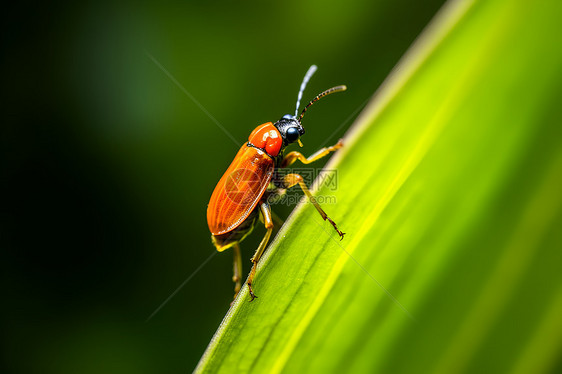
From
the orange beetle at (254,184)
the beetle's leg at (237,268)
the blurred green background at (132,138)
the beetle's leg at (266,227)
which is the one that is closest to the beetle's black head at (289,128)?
the orange beetle at (254,184)

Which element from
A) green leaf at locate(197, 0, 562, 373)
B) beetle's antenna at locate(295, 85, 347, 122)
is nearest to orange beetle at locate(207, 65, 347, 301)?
beetle's antenna at locate(295, 85, 347, 122)

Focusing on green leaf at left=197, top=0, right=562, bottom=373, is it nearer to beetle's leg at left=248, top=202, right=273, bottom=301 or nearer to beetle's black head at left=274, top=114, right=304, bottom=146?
beetle's leg at left=248, top=202, right=273, bottom=301

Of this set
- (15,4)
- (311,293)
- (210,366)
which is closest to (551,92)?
(311,293)

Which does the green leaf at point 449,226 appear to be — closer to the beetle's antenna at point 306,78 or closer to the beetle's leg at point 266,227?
the beetle's leg at point 266,227

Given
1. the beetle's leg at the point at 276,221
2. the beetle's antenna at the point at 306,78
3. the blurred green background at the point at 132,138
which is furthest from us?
the beetle's leg at the point at 276,221

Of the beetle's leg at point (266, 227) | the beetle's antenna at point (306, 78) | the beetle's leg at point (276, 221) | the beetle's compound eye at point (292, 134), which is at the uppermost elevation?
the beetle's antenna at point (306, 78)

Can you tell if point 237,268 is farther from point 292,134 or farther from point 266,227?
point 292,134
